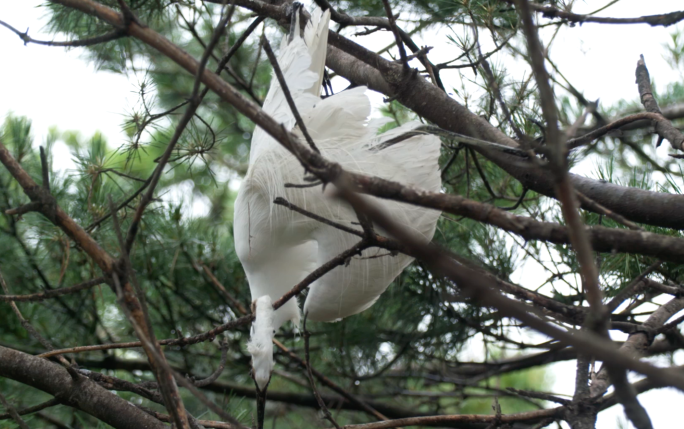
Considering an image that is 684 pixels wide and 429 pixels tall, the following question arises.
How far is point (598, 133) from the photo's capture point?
0.78m

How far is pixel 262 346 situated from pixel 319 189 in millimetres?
259

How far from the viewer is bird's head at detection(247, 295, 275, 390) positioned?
833 mm

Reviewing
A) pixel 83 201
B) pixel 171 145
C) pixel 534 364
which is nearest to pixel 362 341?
pixel 534 364

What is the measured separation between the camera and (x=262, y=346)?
83cm

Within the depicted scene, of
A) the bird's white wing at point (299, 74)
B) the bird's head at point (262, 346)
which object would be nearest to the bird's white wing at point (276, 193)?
the bird's white wing at point (299, 74)

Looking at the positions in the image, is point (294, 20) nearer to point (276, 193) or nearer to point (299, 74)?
point (299, 74)

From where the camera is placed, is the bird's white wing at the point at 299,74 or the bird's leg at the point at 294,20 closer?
the bird's white wing at the point at 299,74

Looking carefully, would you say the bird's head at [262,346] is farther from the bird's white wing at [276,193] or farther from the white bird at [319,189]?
the bird's white wing at [276,193]

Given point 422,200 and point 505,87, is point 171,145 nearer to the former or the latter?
point 422,200

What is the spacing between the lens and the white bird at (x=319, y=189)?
3.01 ft

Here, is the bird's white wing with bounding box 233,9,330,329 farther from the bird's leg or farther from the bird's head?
the bird's head

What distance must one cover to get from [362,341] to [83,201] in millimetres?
743

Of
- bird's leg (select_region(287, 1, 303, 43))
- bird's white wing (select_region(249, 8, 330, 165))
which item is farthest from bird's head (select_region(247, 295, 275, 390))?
bird's leg (select_region(287, 1, 303, 43))

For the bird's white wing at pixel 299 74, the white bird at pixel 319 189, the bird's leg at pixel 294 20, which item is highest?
the bird's leg at pixel 294 20
